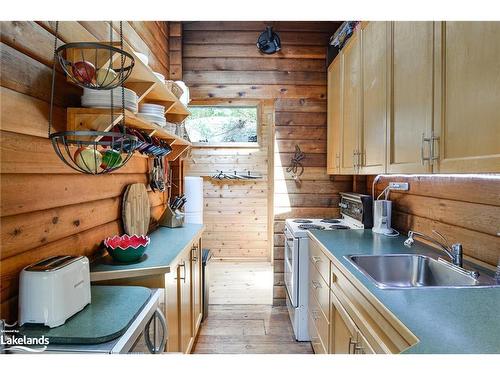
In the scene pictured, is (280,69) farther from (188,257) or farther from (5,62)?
(5,62)

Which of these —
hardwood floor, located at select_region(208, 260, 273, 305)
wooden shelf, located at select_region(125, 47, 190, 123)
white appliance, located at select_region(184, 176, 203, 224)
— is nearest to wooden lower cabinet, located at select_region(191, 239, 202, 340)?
white appliance, located at select_region(184, 176, 203, 224)

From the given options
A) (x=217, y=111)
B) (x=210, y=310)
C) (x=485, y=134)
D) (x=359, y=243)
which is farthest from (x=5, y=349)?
(x=217, y=111)

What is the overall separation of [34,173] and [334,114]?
2358mm

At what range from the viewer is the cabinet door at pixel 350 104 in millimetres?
2336

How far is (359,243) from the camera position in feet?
6.73

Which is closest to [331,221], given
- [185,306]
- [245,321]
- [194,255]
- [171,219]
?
[245,321]

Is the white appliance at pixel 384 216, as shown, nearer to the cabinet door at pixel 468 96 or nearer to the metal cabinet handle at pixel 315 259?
the metal cabinet handle at pixel 315 259

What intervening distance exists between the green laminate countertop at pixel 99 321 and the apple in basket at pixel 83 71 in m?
0.81

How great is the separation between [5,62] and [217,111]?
3.49m

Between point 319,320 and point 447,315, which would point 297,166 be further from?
point 447,315

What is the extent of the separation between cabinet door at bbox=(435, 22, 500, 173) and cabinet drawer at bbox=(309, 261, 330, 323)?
1.00 m

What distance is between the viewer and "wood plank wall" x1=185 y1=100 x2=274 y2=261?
14.8 ft

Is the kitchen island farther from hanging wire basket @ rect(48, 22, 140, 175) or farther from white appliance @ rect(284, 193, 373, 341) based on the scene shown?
white appliance @ rect(284, 193, 373, 341)

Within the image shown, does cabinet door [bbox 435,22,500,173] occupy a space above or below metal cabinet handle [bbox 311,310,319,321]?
above
